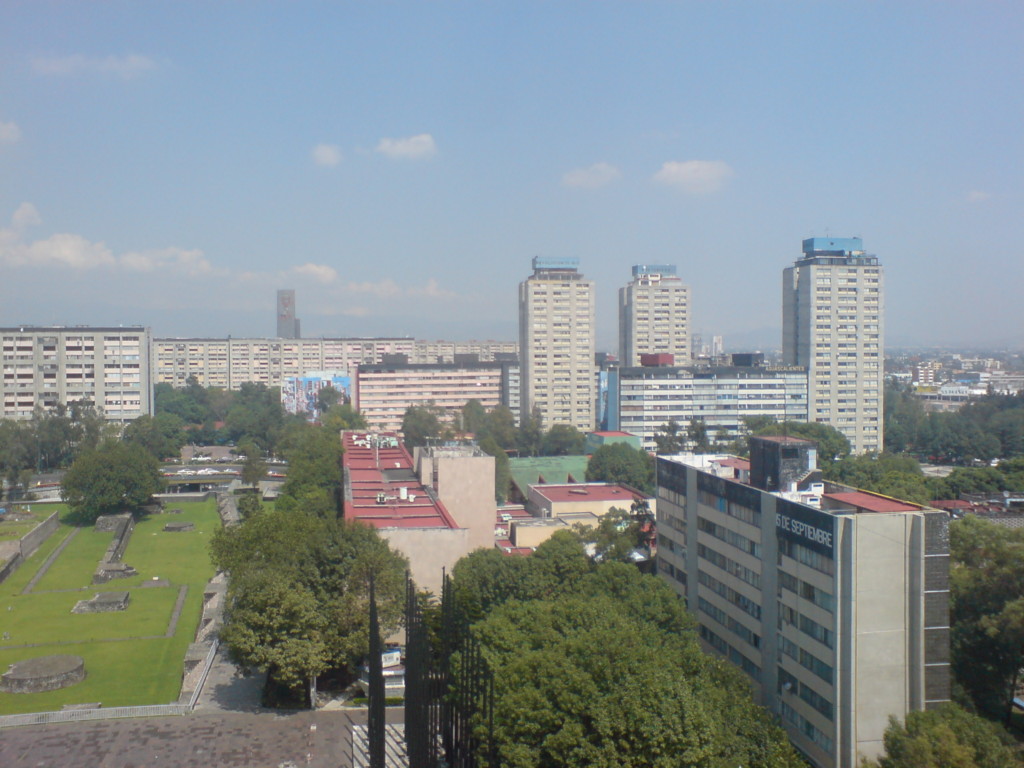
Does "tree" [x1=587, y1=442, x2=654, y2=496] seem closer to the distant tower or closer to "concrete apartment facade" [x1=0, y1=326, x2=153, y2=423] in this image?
"concrete apartment facade" [x1=0, y1=326, x2=153, y2=423]

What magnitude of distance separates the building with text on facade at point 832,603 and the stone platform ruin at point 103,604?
41.0ft

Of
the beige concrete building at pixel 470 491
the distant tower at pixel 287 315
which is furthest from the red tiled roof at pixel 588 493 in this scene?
the distant tower at pixel 287 315

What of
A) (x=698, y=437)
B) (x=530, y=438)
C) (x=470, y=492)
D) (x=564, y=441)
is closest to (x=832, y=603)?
(x=470, y=492)

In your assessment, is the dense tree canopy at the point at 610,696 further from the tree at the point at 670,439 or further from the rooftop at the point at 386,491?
the tree at the point at 670,439

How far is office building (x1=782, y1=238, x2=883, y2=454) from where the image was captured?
40469 millimetres

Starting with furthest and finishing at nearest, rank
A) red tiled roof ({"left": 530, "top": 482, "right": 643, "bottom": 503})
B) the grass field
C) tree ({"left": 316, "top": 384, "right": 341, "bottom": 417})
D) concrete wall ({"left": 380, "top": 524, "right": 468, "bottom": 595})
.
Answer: tree ({"left": 316, "top": 384, "right": 341, "bottom": 417}) → red tiled roof ({"left": 530, "top": 482, "right": 643, "bottom": 503}) → concrete wall ({"left": 380, "top": 524, "right": 468, "bottom": 595}) → the grass field

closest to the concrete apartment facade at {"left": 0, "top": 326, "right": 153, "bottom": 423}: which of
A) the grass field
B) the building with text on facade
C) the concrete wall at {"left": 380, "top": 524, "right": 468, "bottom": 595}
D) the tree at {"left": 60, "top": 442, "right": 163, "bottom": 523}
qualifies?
the tree at {"left": 60, "top": 442, "right": 163, "bottom": 523}

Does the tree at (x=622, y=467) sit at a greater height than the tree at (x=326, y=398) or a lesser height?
lesser

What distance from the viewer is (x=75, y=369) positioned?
151 ft

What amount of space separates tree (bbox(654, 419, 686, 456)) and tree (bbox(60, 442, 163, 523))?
18.6m

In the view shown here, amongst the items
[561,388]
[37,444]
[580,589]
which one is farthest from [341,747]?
[561,388]

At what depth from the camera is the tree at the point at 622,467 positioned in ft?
105

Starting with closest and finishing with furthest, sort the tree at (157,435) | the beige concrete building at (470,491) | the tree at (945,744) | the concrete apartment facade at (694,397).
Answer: the tree at (945,744)
the beige concrete building at (470,491)
the tree at (157,435)
the concrete apartment facade at (694,397)

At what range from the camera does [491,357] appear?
74.3m
